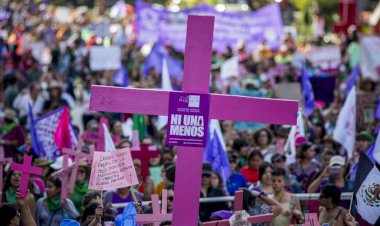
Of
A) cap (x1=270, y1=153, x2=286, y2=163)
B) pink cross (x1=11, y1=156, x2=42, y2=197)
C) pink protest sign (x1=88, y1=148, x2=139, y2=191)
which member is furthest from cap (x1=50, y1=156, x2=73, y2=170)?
pink protest sign (x1=88, y1=148, x2=139, y2=191)

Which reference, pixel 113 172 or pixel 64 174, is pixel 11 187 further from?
pixel 113 172

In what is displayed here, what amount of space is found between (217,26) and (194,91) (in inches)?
613

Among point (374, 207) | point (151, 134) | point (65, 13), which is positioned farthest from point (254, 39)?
point (374, 207)

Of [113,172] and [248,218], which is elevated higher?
[113,172]

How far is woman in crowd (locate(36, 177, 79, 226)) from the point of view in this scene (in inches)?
437

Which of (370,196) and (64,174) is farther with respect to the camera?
(64,174)

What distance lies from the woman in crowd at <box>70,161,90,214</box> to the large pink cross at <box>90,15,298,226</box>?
2.95 meters

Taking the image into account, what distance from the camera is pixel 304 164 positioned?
44.8 feet

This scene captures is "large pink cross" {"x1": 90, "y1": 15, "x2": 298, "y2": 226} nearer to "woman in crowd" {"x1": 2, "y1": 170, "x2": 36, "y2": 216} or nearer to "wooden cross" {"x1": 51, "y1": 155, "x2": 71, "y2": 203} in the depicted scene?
"wooden cross" {"x1": 51, "y1": 155, "x2": 71, "y2": 203}

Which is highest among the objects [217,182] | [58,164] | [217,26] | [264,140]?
[217,26]

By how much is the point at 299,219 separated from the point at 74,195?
2.48 metres

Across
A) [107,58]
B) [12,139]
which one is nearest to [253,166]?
[12,139]

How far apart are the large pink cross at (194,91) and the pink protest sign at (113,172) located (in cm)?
46

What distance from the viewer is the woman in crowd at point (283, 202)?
10875 millimetres
